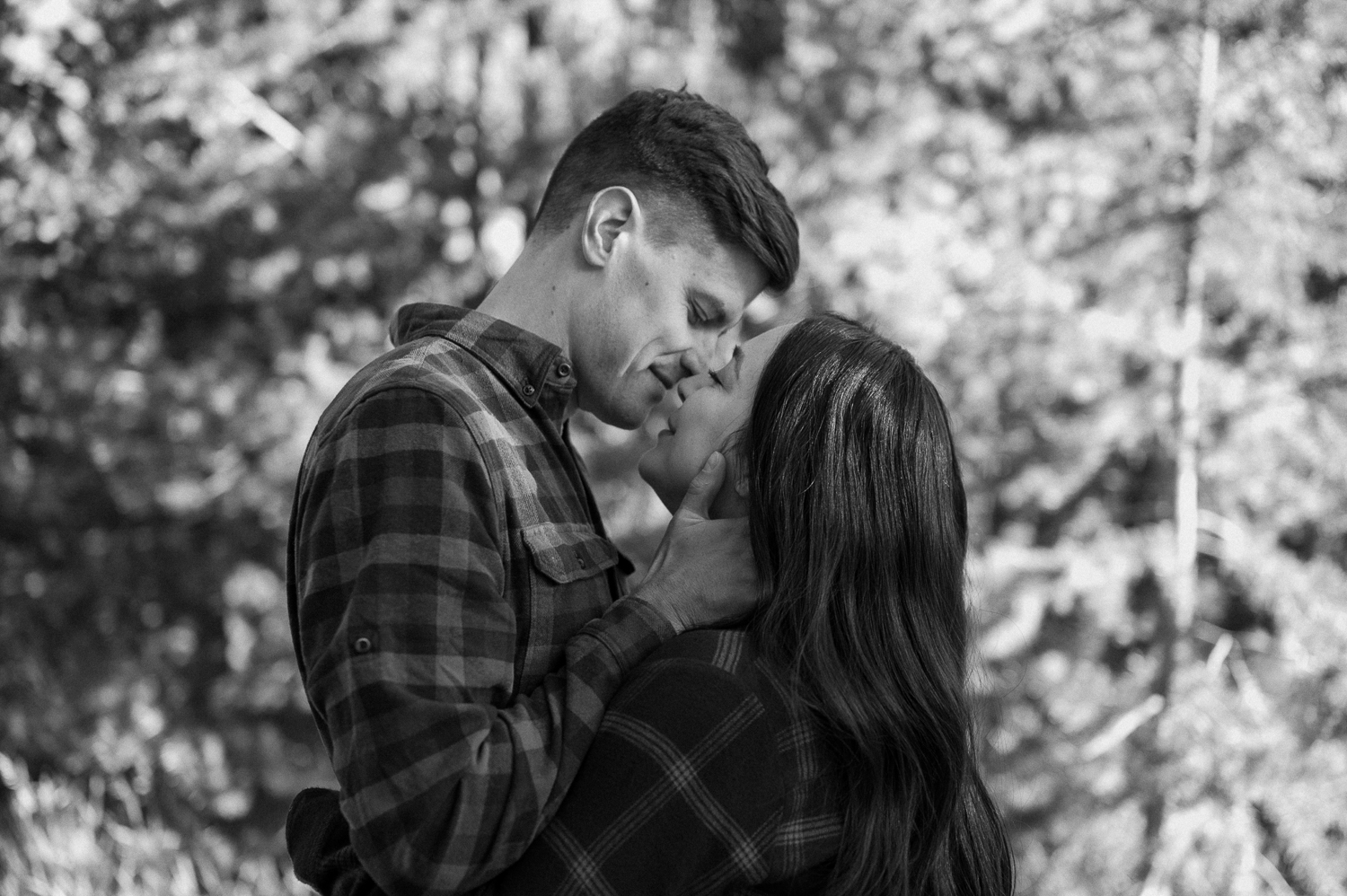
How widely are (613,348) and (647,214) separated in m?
0.23

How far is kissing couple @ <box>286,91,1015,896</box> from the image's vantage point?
1304mm

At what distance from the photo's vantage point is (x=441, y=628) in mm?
1314

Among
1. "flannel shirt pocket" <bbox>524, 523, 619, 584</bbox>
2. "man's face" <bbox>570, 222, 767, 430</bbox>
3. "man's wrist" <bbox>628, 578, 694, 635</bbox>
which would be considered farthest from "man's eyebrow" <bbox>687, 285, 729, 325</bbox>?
"man's wrist" <bbox>628, 578, 694, 635</bbox>

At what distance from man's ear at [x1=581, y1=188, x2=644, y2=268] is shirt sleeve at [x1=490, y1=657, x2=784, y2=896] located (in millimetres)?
742

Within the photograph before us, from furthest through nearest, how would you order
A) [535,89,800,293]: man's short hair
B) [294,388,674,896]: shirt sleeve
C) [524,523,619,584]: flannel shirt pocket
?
[535,89,800,293]: man's short hair → [524,523,619,584]: flannel shirt pocket → [294,388,674,896]: shirt sleeve

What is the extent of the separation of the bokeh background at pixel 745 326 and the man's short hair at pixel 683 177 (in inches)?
91.2

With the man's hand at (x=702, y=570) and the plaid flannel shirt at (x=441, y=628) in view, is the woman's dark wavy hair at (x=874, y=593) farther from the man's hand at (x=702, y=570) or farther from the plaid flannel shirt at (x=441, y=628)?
the plaid flannel shirt at (x=441, y=628)

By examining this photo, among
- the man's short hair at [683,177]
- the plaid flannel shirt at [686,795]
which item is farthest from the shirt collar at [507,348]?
the plaid flannel shirt at [686,795]

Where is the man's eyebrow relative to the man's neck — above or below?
below

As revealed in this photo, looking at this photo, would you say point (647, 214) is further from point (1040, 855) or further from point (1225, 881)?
point (1040, 855)

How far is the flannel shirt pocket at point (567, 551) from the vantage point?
151 cm

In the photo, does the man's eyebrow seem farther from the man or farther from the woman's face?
the woman's face

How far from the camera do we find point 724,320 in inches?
78.3

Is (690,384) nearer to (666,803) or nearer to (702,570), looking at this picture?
(702,570)
